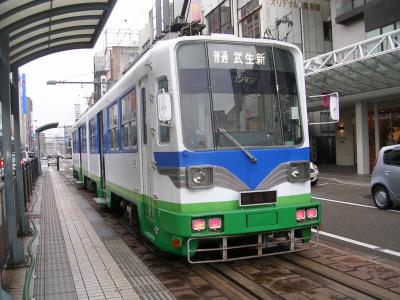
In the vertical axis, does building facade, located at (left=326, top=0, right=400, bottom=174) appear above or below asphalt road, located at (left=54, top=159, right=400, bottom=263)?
above

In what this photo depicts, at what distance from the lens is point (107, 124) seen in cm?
1054

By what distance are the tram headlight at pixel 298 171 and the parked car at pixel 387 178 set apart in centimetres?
564

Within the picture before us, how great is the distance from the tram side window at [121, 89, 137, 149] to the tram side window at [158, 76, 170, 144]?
1.39 metres

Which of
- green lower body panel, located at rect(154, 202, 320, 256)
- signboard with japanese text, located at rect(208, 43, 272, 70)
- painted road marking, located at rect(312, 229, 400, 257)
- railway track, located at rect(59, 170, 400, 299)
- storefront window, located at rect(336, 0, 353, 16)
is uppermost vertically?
storefront window, located at rect(336, 0, 353, 16)

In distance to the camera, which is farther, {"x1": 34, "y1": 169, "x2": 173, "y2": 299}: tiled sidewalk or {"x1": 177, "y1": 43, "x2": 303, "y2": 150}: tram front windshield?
{"x1": 177, "y1": 43, "x2": 303, "y2": 150}: tram front windshield

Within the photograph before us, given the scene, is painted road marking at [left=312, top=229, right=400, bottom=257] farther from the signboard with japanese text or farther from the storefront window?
the storefront window

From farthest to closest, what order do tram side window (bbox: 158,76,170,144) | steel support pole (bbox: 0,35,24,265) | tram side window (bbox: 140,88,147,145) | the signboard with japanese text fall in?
tram side window (bbox: 140,88,147,145), steel support pole (bbox: 0,35,24,265), the signboard with japanese text, tram side window (bbox: 158,76,170,144)

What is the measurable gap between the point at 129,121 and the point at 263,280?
3680 millimetres

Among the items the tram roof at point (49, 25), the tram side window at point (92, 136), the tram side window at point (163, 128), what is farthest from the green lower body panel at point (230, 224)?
the tram side window at point (92, 136)

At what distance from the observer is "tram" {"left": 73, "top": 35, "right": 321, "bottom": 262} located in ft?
19.0

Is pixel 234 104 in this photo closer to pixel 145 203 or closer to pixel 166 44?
pixel 166 44

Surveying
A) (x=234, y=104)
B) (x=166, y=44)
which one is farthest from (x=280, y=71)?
(x=166, y=44)

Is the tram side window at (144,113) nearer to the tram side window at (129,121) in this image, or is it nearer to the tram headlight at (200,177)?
the tram side window at (129,121)

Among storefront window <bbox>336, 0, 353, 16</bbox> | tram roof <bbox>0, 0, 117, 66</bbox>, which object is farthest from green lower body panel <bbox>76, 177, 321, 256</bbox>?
storefront window <bbox>336, 0, 353, 16</bbox>
